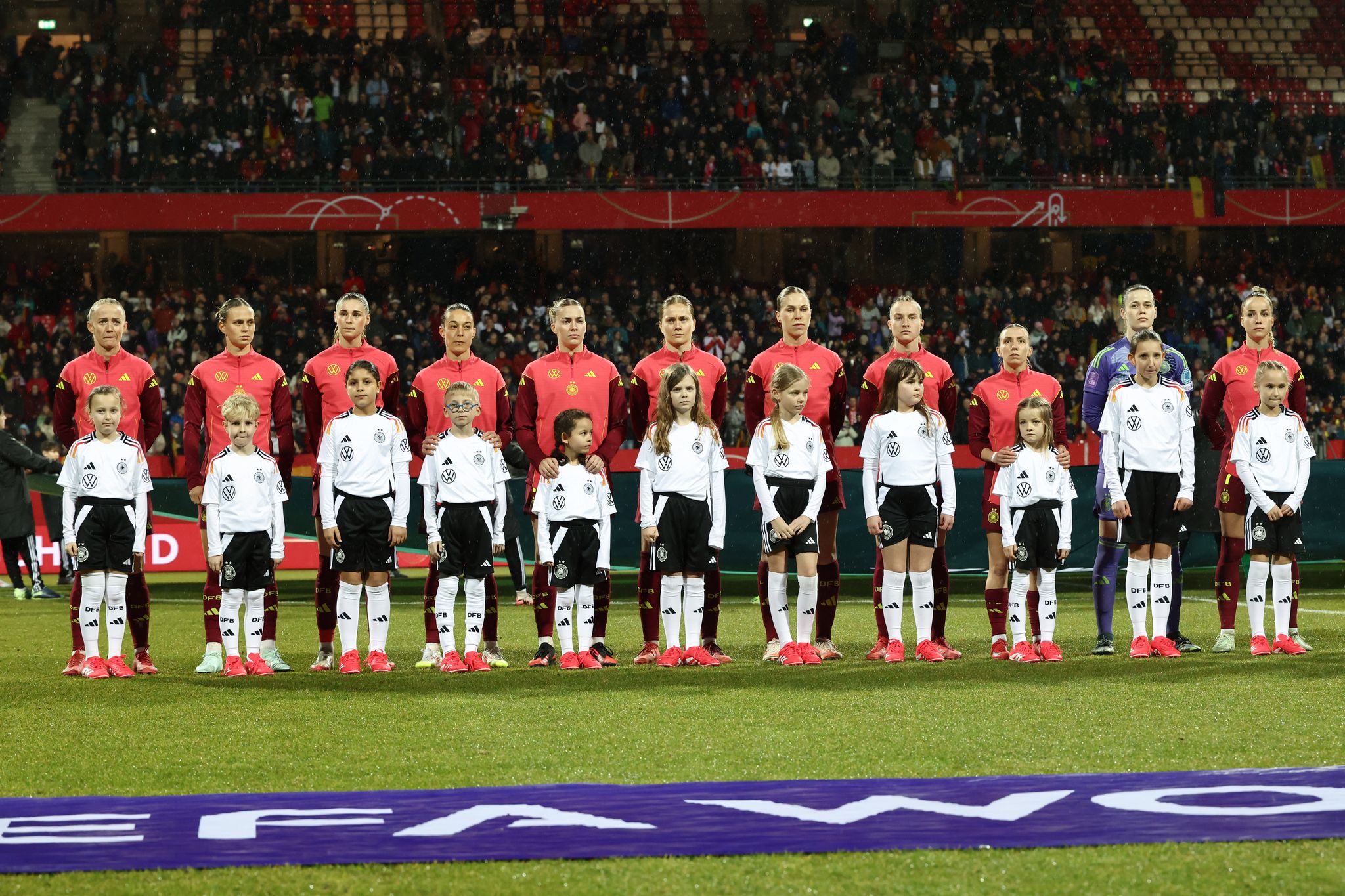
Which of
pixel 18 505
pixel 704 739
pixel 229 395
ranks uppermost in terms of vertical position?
pixel 229 395

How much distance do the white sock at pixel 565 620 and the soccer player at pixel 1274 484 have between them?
3.71 meters

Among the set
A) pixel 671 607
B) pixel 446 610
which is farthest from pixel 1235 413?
pixel 446 610

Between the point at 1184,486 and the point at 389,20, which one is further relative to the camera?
the point at 389,20

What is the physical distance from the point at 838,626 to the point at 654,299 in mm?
16769

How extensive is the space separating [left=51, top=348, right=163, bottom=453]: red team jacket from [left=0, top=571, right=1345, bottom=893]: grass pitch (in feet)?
4.35

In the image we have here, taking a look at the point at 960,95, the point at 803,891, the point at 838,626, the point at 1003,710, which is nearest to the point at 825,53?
the point at 960,95

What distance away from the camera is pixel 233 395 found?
7984 mm

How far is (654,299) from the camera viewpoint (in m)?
26.5

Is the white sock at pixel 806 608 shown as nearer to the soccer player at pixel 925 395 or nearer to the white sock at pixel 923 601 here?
the soccer player at pixel 925 395

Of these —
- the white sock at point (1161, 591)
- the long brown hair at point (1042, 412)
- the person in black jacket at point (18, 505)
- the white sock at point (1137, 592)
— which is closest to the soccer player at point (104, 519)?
the long brown hair at point (1042, 412)

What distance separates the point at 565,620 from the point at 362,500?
122cm

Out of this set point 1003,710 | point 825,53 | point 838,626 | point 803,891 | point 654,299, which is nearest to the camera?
point 803,891

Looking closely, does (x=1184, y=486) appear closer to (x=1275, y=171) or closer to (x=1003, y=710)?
(x=1003, y=710)

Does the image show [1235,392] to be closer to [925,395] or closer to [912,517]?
[925,395]
